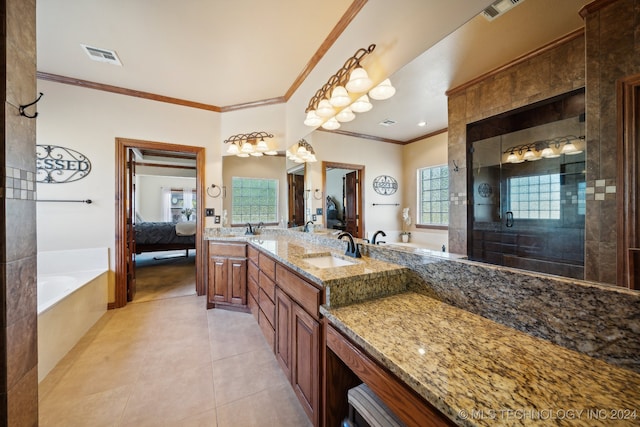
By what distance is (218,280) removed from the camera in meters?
2.96

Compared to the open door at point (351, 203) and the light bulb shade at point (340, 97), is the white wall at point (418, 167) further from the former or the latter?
the light bulb shade at point (340, 97)

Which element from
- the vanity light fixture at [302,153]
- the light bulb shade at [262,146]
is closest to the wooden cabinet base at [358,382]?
the vanity light fixture at [302,153]

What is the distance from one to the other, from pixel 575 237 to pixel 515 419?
54 cm

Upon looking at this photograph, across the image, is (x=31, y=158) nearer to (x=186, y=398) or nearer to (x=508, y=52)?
(x=186, y=398)

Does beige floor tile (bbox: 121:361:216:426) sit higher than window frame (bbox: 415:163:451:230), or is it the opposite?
window frame (bbox: 415:163:451:230)

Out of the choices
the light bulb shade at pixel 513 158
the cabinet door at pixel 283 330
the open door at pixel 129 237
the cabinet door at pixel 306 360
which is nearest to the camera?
the light bulb shade at pixel 513 158

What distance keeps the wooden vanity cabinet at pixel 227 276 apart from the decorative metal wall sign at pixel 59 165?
1.77m

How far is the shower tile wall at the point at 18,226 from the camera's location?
93 cm

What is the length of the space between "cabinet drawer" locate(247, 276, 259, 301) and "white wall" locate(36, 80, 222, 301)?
5.89 ft

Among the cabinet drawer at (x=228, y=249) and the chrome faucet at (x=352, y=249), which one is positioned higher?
the chrome faucet at (x=352, y=249)

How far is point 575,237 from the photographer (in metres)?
0.71

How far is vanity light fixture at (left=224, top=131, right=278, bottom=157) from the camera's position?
340 centimetres

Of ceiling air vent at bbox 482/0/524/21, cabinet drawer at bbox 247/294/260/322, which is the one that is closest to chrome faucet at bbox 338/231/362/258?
cabinet drawer at bbox 247/294/260/322

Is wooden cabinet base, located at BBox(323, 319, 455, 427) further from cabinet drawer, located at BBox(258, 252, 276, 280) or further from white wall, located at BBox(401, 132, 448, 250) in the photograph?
cabinet drawer, located at BBox(258, 252, 276, 280)
